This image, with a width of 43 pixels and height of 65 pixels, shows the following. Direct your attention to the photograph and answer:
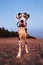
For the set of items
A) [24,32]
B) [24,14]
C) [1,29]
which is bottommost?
[1,29]

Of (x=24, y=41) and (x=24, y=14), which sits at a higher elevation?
(x=24, y=14)

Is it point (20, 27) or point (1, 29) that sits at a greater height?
point (20, 27)

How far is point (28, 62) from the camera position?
1101 cm

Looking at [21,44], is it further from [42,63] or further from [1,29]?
[1,29]

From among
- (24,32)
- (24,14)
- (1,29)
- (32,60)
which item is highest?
(24,14)

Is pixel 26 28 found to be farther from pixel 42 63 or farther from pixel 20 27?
pixel 42 63

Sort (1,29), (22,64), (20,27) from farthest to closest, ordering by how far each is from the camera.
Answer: (1,29) < (20,27) < (22,64)

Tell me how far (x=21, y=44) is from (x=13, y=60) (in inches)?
54.9

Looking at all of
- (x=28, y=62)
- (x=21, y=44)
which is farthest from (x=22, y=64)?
(x=21, y=44)

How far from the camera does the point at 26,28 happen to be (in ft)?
41.0

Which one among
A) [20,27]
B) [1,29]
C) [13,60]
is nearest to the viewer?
[13,60]

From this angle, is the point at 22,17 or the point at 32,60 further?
the point at 22,17

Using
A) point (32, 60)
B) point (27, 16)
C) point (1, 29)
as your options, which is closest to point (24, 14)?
point (27, 16)

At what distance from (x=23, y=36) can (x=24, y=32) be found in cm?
22
